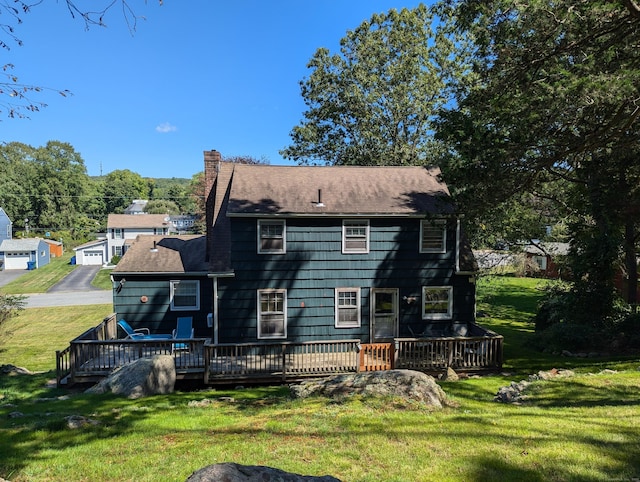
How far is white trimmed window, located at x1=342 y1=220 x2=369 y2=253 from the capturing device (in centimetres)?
1379

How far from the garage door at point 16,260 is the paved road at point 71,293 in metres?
2.44

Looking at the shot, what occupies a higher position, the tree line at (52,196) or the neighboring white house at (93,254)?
the tree line at (52,196)

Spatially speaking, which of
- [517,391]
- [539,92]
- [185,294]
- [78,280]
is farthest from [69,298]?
[539,92]

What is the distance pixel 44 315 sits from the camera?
1013 inches

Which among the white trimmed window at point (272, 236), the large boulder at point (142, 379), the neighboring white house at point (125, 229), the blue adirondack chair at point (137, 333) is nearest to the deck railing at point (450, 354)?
the white trimmed window at point (272, 236)

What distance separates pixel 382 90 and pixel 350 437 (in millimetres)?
24231

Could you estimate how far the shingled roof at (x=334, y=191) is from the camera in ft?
44.4

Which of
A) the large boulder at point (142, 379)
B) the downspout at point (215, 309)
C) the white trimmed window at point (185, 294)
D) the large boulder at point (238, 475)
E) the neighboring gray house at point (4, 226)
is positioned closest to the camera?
the large boulder at point (238, 475)

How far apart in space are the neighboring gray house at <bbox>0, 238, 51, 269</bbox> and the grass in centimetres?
5097

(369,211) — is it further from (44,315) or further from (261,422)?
(44,315)

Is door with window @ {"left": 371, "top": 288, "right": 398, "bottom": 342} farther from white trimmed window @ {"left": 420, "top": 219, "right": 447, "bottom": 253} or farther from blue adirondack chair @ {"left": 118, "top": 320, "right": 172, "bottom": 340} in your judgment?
blue adirondack chair @ {"left": 118, "top": 320, "right": 172, "bottom": 340}

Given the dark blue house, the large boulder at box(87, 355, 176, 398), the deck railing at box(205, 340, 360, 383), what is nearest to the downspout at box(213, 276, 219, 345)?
the dark blue house

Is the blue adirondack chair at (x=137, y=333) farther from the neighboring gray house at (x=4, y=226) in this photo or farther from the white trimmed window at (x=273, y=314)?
the neighboring gray house at (x=4, y=226)

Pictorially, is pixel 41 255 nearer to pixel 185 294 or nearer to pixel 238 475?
pixel 185 294
